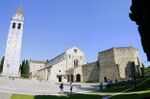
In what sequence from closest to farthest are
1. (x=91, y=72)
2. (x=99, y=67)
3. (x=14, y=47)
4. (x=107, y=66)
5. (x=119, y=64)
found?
(x=119, y=64) < (x=107, y=66) < (x=99, y=67) < (x=91, y=72) < (x=14, y=47)

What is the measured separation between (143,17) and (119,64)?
3154 cm

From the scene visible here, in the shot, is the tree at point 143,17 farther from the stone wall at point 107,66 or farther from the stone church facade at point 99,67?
the stone wall at point 107,66

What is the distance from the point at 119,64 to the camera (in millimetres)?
45531

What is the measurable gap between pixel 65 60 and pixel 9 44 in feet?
54.3

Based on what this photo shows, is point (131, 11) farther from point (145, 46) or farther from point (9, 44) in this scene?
point (9, 44)

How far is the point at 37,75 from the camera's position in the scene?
226 feet

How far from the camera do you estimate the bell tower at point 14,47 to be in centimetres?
5184

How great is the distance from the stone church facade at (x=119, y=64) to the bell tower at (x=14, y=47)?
69.6ft

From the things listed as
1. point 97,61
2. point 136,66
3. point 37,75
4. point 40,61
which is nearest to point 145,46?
point 136,66

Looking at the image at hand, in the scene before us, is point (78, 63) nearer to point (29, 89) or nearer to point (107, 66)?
point (107, 66)

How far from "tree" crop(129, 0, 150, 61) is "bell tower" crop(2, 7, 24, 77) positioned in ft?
135

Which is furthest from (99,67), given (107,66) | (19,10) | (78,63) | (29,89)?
(19,10)

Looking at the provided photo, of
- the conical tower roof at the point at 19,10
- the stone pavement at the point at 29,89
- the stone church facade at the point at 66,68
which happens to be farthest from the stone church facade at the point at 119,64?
the conical tower roof at the point at 19,10

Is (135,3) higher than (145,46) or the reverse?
higher
